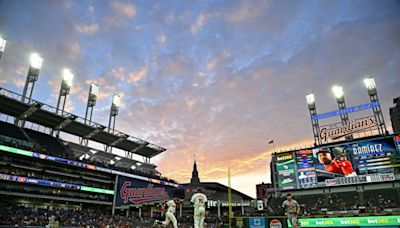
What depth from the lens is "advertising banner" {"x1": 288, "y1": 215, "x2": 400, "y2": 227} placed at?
29797 millimetres

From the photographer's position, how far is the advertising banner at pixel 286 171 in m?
49.1

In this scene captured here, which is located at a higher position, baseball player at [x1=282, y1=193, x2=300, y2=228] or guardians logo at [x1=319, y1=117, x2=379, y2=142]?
guardians logo at [x1=319, y1=117, x2=379, y2=142]

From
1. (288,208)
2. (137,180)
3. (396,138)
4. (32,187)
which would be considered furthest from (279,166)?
(32,187)

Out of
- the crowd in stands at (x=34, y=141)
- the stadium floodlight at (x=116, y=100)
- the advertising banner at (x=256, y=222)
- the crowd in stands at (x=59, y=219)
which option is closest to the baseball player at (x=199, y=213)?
the advertising banner at (x=256, y=222)

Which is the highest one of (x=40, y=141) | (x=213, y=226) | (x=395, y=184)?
(x=40, y=141)

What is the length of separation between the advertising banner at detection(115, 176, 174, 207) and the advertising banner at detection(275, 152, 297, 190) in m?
33.3

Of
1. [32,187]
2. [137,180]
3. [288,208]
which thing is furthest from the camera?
[137,180]

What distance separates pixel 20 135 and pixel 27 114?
13.9 ft

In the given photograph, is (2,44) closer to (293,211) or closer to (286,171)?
(293,211)

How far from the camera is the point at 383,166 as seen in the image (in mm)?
42875

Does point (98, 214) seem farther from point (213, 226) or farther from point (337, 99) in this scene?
point (337, 99)

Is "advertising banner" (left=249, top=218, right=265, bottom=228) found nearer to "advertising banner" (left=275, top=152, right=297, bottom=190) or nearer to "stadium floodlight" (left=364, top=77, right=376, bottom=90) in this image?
"advertising banner" (left=275, top=152, right=297, bottom=190)

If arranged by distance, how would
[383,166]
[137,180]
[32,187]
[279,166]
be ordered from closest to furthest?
[383,166], [32,187], [279,166], [137,180]

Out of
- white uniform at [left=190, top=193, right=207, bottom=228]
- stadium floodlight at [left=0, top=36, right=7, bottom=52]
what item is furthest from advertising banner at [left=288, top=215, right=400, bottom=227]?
stadium floodlight at [left=0, top=36, right=7, bottom=52]
